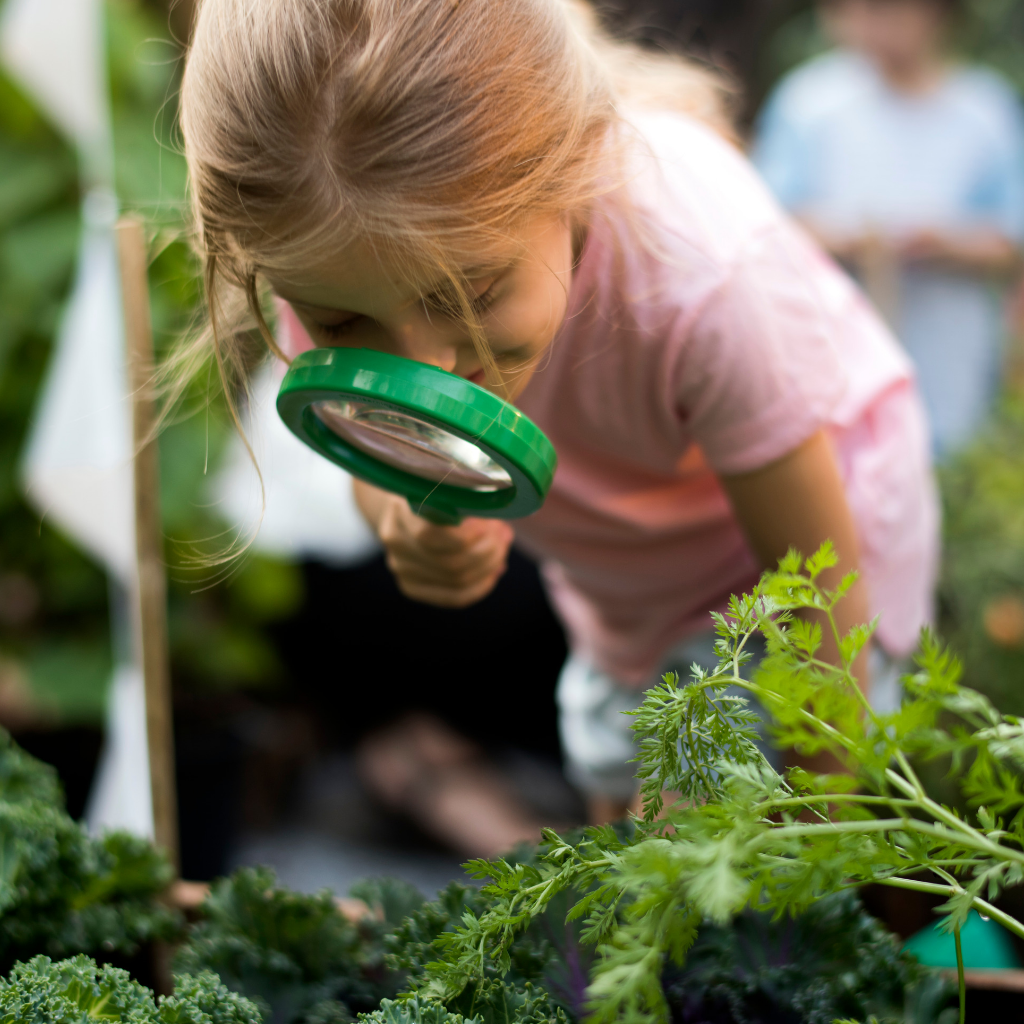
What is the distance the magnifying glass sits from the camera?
677mm

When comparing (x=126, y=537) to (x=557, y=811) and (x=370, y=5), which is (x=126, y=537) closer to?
(x=370, y=5)

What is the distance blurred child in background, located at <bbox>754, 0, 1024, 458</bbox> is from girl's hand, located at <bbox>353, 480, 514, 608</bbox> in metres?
1.82

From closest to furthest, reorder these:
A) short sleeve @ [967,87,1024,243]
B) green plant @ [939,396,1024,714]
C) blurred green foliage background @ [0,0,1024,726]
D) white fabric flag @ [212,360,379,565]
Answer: green plant @ [939,396,1024,714], blurred green foliage background @ [0,0,1024,726], white fabric flag @ [212,360,379,565], short sleeve @ [967,87,1024,243]

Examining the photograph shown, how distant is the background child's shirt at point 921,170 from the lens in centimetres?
266

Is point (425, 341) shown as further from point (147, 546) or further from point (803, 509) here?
point (147, 546)

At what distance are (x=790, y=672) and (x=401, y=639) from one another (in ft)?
6.43

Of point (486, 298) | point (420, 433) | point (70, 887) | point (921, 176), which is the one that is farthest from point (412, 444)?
point (921, 176)

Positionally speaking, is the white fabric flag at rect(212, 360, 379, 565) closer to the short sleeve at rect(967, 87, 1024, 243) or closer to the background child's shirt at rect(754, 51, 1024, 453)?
the background child's shirt at rect(754, 51, 1024, 453)

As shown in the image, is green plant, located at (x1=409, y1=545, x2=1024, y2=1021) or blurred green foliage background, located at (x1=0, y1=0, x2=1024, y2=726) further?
blurred green foliage background, located at (x1=0, y1=0, x2=1024, y2=726)

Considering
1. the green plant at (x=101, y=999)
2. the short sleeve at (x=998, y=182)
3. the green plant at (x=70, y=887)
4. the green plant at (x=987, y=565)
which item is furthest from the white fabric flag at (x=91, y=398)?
the short sleeve at (x=998, y=182)

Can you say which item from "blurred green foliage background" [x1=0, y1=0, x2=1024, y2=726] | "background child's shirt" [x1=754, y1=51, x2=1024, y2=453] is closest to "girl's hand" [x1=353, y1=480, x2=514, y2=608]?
"blurred green foliage background" [x1=0, y1=0, x2=1024, y2=726]

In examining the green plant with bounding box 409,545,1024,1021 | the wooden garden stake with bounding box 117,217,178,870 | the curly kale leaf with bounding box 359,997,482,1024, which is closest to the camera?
the green plant with bounding box 409,545,1024,1021

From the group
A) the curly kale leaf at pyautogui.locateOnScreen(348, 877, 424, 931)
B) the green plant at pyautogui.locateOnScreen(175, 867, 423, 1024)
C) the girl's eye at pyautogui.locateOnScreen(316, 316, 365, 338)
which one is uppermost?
the girl's eye at pyautogui.locateOnScreen(316, 316, 365, 338)

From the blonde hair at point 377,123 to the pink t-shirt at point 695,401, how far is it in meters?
0.17
